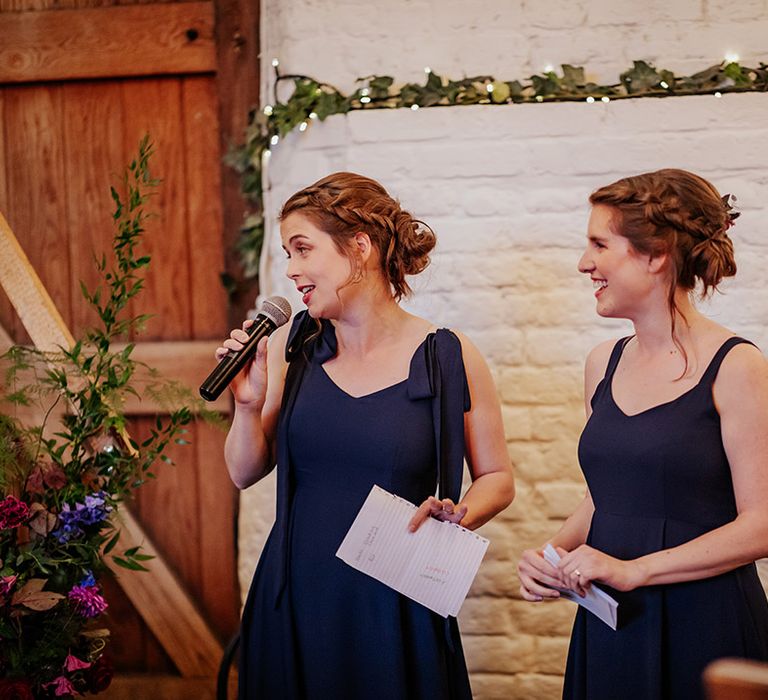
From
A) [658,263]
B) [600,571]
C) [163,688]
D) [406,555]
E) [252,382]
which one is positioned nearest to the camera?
[600,571]

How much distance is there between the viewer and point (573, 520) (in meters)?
1.89

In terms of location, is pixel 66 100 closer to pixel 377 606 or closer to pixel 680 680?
pixel 377 606

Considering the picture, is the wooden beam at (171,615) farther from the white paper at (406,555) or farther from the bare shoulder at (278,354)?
the white paper at (406,555)

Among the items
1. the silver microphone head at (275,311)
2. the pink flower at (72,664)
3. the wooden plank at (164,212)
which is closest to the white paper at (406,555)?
the silver microphone head at (275,311)

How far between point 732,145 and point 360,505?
4.37 feet

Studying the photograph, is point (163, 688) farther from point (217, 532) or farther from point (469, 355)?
point (469, 355)

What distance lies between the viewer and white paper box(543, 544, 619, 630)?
1.58 meters

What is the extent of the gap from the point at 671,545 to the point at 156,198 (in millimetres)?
1947

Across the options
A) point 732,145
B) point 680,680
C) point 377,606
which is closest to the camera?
point 680,680

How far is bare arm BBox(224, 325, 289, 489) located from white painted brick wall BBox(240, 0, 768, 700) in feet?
1.83

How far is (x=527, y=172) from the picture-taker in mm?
2527

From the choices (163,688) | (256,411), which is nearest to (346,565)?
(256,411)

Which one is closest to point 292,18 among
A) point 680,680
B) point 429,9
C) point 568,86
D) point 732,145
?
point 429,9

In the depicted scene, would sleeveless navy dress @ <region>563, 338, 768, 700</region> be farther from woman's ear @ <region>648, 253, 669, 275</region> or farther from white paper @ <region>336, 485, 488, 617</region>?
white paper @ <region>336, 485, 488, 617</region>
